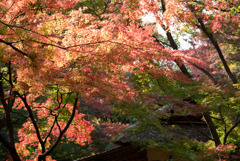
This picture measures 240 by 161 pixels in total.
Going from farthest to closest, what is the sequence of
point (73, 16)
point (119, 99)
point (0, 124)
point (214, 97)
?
point (214, 97) < point (0, 124) < point (119, 99) < point (73, 16)

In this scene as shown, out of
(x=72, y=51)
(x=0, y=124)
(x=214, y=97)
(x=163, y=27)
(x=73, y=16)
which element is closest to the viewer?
(x=72, y=51)

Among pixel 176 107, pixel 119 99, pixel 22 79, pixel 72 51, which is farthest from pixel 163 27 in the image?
pixel 22 79

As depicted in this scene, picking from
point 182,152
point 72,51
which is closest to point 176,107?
point 182,152

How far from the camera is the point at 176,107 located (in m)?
5.99

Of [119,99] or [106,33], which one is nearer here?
[106,33]

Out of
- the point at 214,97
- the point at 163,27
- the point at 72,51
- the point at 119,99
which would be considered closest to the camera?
the point at 72,51

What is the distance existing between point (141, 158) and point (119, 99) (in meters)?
2.93

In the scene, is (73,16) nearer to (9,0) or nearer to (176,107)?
(9,0)

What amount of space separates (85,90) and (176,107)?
3.00m

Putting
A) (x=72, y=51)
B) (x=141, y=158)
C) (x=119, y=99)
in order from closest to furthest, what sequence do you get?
(x=72, y=51)
(x=119, y=99)
(x=141, y=158)

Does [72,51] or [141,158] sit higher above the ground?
[72,51]

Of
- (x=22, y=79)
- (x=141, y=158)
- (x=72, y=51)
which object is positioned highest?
(x=72, y=51)

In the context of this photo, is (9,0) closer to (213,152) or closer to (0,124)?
(0,124)

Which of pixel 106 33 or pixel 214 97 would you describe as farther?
pixel 214 97
